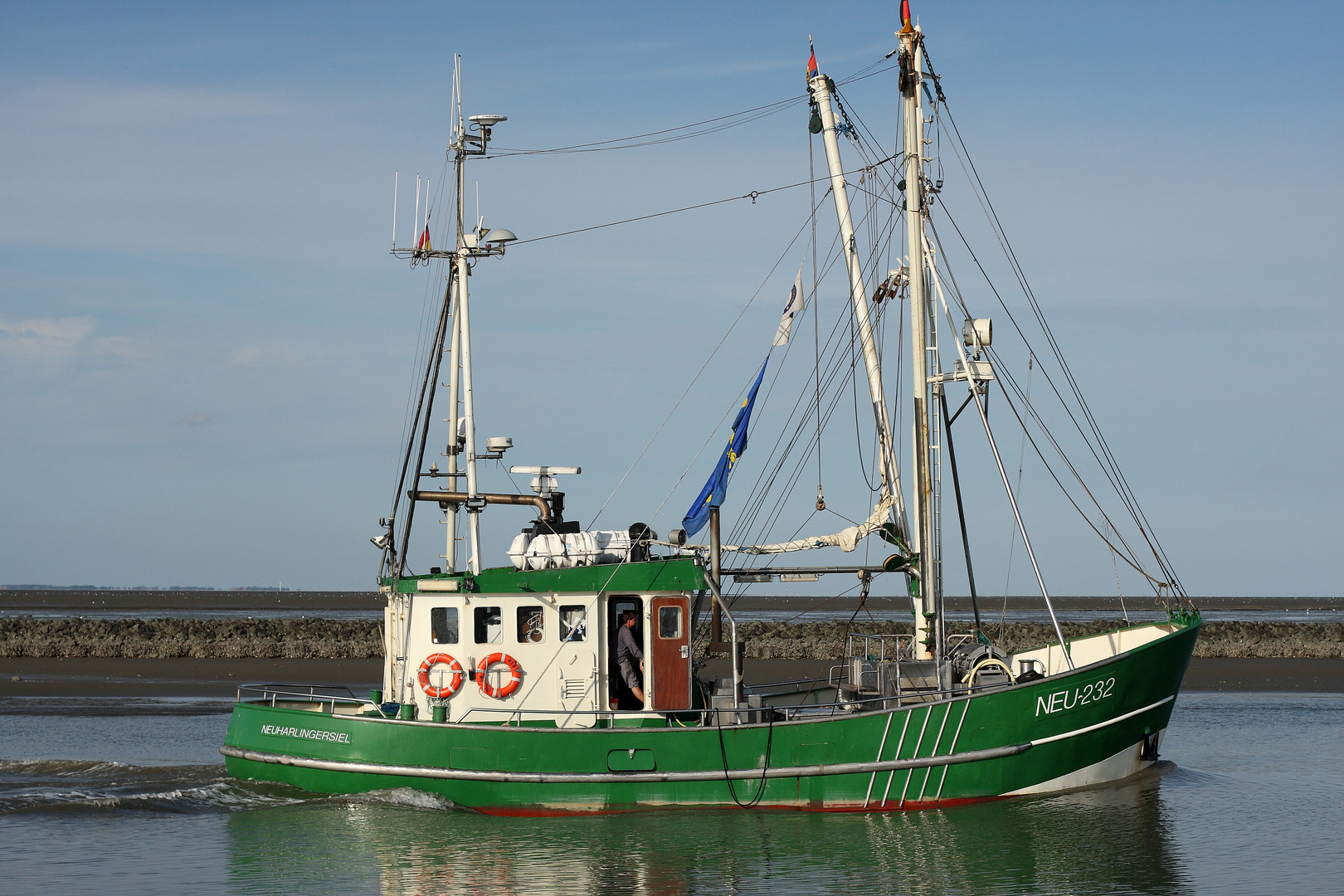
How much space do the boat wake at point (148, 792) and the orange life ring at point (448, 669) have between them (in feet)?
4.23

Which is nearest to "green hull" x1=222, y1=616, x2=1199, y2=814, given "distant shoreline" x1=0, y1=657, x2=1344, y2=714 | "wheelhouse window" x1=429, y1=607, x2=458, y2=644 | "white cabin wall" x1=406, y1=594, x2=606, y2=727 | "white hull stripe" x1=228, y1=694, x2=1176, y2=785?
"white hull stripe" x1=228, y1=694, x2=1176, y2=785

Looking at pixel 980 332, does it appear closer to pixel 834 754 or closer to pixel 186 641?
pixel 834 754

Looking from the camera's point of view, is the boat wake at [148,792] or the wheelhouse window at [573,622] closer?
Result: the wheelhouse window at [573,622]

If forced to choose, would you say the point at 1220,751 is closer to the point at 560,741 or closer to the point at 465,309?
the point at 560,741

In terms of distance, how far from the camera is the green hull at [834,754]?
15.0 m

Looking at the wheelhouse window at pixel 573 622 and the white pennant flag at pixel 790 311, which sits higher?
the white pennant flag at pixel 790 311

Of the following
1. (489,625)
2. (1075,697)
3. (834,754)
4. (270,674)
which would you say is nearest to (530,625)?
(489,625)

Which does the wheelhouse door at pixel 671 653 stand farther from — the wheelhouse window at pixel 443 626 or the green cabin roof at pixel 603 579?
the wheelhouse window at pixel 443 626

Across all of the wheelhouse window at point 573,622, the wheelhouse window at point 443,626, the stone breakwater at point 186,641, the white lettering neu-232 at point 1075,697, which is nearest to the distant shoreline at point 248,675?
the stone breakwater at point 186,641

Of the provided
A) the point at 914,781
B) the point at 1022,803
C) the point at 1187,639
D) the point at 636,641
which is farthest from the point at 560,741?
the point at 1187,639

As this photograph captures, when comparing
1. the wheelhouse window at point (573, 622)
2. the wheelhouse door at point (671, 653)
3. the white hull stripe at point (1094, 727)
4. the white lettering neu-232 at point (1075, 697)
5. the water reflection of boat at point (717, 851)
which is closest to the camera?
the water reflection of boat at point (717, 851)

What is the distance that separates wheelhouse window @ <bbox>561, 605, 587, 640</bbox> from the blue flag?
1784mm

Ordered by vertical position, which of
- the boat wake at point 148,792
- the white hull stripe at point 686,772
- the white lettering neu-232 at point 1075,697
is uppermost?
the white lettering neu-232 at point 1075,697

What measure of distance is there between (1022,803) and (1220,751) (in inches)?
314
